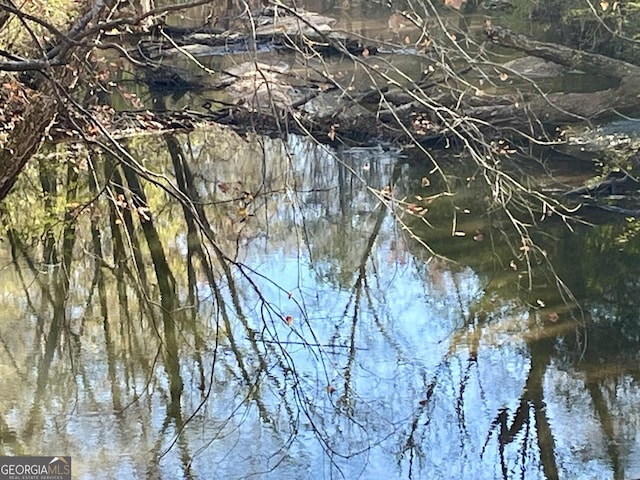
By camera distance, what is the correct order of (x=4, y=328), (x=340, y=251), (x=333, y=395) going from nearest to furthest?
(x=333, y=395), (x=4, y=328), (x=340, y=251)

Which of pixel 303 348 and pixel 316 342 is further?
pixel 303 348

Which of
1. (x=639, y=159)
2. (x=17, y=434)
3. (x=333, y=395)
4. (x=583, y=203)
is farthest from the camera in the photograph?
(x=639, y=159)

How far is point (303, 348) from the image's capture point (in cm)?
462

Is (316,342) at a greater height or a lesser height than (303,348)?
lesser

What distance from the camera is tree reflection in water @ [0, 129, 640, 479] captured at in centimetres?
359

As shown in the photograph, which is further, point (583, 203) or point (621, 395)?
point (583, 203)

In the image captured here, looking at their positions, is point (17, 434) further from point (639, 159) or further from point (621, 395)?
point (639, 159)

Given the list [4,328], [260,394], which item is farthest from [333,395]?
[4,328]

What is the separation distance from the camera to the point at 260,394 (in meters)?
4.13

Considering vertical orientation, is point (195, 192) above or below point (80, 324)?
above

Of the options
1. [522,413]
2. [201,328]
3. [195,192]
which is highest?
[195,192]

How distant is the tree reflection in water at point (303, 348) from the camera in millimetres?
3594

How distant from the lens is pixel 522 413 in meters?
3.95

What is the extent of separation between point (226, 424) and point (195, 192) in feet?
13.4
